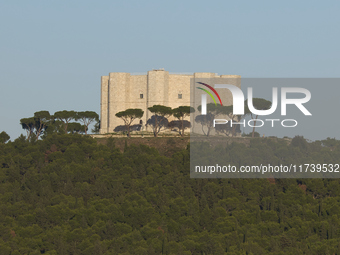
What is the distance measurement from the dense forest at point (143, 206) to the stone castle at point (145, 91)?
1780 centimetres

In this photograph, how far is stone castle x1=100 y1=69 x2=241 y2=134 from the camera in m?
117

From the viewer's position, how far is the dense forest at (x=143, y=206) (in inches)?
2869

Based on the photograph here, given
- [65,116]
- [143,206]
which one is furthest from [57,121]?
[143,206]

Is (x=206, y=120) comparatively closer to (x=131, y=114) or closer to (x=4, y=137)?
(x=131, y=114)

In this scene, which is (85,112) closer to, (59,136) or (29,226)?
(59,136)

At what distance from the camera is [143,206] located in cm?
8069

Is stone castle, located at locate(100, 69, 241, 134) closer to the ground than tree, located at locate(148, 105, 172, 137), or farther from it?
farther from it

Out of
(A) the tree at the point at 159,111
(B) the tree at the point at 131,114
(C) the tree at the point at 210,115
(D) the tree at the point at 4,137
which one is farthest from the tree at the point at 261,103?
(D) the tree at the point at 4,137

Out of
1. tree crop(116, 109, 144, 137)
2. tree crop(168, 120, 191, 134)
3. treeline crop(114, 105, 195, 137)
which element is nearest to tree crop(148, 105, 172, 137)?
treeline crop(114, 105, 195, 137)

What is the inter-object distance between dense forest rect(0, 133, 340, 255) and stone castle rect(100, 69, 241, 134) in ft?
58.4

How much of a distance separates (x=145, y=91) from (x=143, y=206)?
39.5 metres

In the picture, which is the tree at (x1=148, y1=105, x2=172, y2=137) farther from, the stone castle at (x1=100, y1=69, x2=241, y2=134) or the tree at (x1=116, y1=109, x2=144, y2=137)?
the stone castle at (x1=100, y1=69, x2=241, y2=134)

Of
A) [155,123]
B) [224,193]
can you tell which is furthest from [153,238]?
[155,123]

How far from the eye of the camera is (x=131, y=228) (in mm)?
76938
